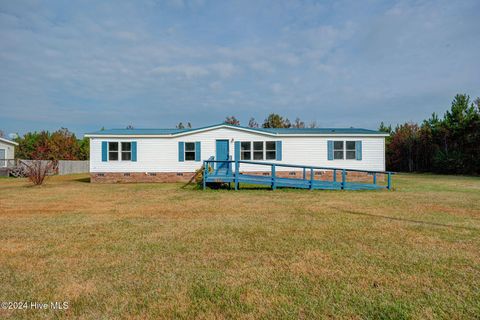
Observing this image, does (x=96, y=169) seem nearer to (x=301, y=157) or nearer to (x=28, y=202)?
(x=28, y=202)

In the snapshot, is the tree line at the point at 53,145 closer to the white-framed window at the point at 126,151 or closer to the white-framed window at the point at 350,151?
the white-framed window at the point at 126,151

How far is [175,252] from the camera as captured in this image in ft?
13.5

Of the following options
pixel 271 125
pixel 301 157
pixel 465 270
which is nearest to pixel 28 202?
pixel 465 270

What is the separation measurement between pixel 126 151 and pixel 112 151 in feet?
2.72

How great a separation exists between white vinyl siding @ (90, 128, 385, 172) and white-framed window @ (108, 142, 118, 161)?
241 mm

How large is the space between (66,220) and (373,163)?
15868mm

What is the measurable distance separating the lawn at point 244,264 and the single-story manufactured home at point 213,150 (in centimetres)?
947

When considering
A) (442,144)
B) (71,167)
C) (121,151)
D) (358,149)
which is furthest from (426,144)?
(71,167)

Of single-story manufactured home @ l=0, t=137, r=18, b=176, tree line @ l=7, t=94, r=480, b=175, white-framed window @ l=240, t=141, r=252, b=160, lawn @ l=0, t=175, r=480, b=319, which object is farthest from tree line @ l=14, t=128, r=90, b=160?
lawn @ l=0, t=175, r=480, b=319

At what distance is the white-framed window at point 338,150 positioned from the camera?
16562 millimetres

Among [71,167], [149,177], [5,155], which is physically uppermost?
[5,155]

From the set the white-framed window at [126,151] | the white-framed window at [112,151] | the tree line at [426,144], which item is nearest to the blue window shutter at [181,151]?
the white-framed window at [126,151]

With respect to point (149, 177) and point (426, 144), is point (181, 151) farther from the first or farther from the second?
point (426, 144)

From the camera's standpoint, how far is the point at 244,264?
3.66m
